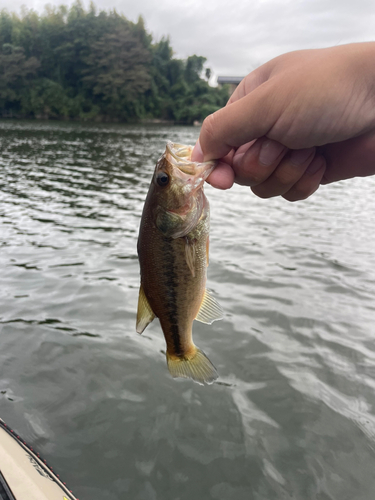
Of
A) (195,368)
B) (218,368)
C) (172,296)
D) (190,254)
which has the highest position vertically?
(190,254)

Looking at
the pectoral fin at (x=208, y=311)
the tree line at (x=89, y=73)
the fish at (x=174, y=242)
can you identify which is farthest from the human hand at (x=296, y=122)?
the tree line at (x=89, y=73)

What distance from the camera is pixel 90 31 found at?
77.2 meters

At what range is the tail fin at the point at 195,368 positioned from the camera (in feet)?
7.79

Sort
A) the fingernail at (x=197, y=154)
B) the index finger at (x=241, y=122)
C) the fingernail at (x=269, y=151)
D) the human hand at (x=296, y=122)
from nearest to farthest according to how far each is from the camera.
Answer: the human hand at (x=296, y=122) < the index finger at (x=241, y=122) < the fingernail at (x=269, y=151) < the fingernail at (x=197, y=154)

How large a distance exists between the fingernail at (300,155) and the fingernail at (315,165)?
0.58 feet

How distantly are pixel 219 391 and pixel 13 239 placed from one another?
699 centimetres

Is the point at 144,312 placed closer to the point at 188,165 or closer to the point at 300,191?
the point at 188,165

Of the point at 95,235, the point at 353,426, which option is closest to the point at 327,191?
the point at 95,235

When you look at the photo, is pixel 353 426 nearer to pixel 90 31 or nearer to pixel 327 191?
pixel 327 191

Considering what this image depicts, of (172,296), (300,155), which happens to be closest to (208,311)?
(172,296)

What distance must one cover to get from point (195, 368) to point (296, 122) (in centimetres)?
172

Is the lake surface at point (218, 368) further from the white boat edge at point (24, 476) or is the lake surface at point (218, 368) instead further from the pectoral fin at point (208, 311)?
the pectoral fin at point (208, 311)

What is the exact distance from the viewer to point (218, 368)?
4652 mm

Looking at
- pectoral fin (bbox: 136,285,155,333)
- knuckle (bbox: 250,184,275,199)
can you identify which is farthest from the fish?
knuckle (bbox: 250,184,275,199)
